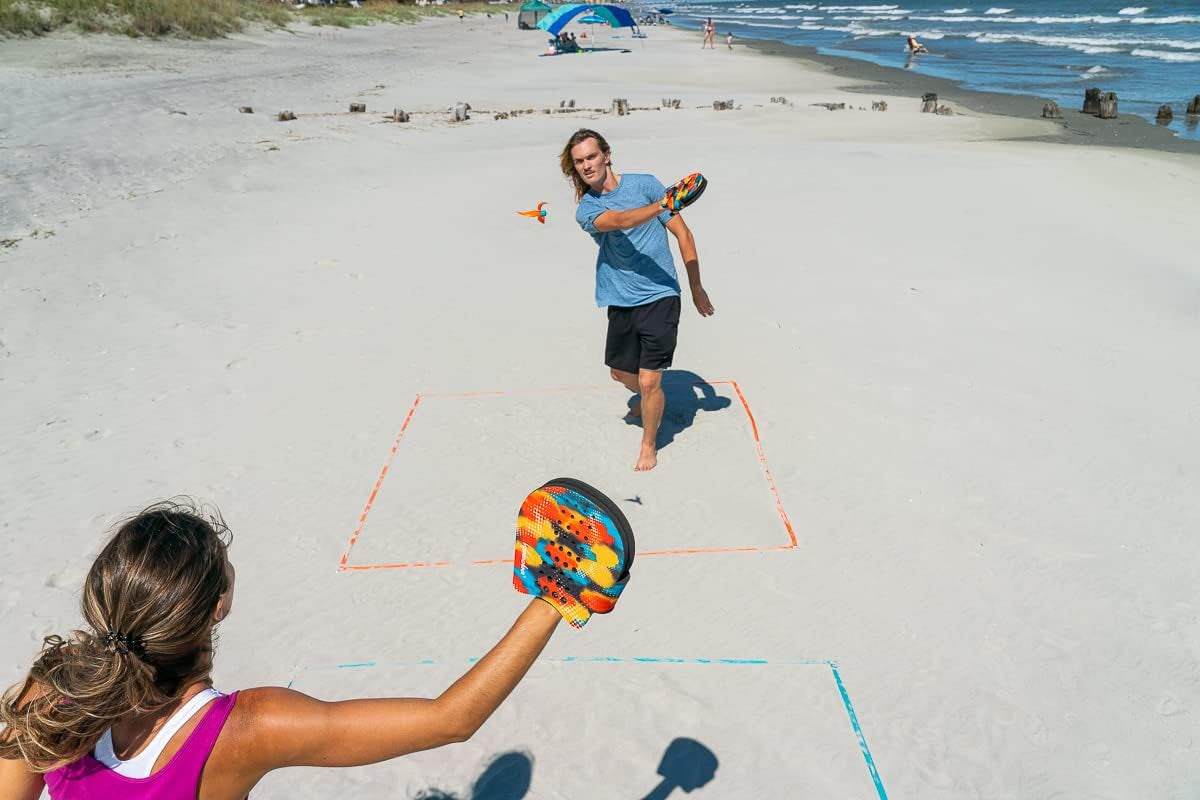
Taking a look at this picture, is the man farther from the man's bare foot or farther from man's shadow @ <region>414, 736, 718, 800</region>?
man's shadow @ <region>414, 736, 718, 800</region>

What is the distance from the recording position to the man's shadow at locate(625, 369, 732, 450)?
18.6 feet

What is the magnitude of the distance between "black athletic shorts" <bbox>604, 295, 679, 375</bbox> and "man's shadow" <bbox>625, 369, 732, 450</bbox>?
71 cm

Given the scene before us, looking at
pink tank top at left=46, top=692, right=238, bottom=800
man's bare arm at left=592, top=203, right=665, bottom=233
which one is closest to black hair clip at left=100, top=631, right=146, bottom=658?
pink tank top at left=46, top=692, right=238, bottom=800

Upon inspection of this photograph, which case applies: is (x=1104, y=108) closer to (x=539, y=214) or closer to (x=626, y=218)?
(x=539, y=214)

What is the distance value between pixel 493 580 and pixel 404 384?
100 inches

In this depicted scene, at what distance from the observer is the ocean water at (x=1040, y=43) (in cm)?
2539

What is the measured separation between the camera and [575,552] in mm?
1815

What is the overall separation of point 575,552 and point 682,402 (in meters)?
4.31

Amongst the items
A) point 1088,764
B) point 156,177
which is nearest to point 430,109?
point 156,177

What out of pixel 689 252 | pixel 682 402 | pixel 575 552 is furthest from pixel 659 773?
pixel 682 402

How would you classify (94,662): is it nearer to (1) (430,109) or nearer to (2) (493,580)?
(2) (493,580)

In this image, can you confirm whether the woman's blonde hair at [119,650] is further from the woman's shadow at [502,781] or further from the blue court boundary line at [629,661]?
the blue court boundary line at [629,661]

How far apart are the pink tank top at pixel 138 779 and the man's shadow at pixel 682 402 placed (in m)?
4.01

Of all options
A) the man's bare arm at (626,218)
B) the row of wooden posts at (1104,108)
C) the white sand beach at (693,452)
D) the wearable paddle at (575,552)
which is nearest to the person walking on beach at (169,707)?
the wearable paddle at (575,552)
